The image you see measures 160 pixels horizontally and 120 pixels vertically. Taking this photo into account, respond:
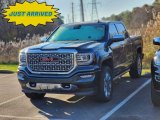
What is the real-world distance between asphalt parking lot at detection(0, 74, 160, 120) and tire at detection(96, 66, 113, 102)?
0.15 metres

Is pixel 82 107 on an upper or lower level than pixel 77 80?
lower

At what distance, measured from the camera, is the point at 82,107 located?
8477 millimetres

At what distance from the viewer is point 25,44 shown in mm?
21812

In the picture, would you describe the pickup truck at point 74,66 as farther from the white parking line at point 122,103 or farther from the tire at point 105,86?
the white parking line at point 122,103

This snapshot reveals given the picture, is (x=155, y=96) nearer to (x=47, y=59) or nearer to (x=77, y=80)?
(x=77, y=80)

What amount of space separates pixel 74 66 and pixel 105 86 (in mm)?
969

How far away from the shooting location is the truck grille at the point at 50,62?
26.8 ft

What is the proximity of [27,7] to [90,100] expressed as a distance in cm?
2174

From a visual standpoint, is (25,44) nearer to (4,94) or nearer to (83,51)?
(4,94)

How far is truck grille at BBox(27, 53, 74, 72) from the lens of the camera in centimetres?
817

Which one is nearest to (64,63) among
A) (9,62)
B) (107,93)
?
(107,93)

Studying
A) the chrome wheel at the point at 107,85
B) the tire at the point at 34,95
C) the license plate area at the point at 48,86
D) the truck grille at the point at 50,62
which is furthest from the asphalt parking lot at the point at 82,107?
the truck grille at the point at 50,62

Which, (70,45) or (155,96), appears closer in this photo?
(155,96)

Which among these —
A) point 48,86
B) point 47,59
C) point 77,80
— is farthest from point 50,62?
point 77,80
